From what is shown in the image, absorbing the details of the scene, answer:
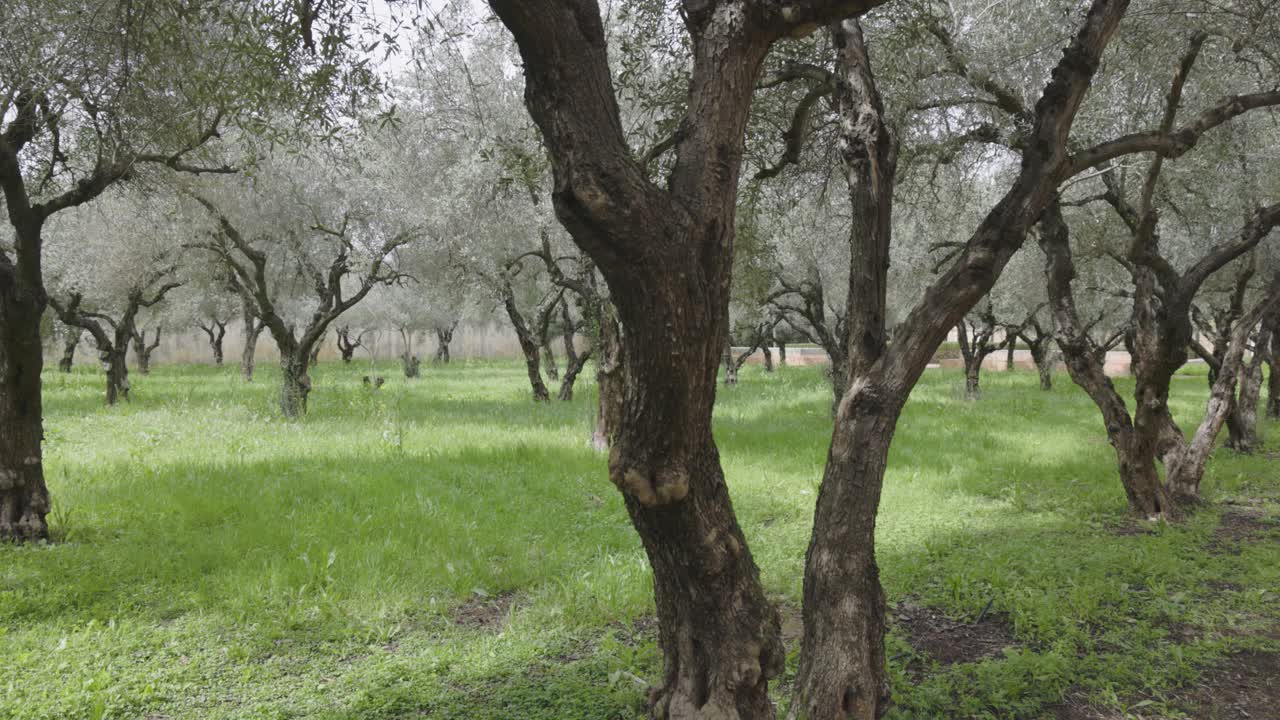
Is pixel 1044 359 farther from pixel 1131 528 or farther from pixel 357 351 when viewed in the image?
pixel 357 351

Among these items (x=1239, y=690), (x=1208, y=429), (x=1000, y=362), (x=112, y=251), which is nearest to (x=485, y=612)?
(x=1239, y=690)

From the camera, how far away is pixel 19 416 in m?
6.71

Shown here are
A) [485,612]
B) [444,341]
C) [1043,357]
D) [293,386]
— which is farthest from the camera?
[444,341]

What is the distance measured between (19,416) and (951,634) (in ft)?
25.7

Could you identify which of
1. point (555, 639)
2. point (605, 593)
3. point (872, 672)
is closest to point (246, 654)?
point (555, 639)

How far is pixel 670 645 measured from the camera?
3.57 m

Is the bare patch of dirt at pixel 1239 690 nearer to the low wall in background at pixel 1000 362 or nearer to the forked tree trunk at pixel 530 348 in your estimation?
the forked tree trunk at pixel 530 348

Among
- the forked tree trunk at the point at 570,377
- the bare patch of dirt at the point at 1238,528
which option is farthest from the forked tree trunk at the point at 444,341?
the bare patch of dirt at the point at 1238,528

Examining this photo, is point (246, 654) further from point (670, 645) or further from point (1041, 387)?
point (1041, 387)

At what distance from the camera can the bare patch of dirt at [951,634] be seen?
499 centimetres

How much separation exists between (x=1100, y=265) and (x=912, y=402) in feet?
19.9

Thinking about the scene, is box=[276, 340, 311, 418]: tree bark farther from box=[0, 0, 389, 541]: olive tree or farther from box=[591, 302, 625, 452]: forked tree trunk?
box=[0, 0, 389, 541]: olive tree

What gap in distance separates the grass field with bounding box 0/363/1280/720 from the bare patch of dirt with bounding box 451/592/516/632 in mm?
30

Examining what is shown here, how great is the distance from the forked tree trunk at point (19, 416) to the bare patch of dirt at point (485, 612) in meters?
4.08
